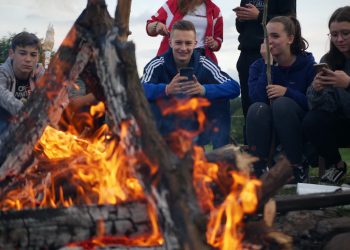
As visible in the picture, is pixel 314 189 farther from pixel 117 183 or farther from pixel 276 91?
pixel 117 183

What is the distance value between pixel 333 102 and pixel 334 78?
1.08ft

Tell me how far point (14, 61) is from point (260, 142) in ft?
11.7

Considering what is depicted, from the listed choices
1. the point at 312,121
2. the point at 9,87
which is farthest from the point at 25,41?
the point at 312,121

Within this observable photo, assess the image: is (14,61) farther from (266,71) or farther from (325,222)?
(325,222)

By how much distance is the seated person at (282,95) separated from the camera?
6977 mm

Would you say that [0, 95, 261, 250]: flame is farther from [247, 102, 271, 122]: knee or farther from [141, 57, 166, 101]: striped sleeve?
[247, 102, 271, 122]: knee

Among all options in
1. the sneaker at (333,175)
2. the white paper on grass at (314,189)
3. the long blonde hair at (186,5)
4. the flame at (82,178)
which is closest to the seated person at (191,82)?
the long blonde hair at (186,5)

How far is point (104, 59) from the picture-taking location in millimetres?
4055

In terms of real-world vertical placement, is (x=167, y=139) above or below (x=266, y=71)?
below

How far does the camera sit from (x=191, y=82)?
7023mm

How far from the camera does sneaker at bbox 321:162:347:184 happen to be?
7163 mm

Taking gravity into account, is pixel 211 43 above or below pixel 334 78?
above

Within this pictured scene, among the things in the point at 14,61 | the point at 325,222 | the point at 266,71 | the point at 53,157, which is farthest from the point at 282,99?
the point at 14,61

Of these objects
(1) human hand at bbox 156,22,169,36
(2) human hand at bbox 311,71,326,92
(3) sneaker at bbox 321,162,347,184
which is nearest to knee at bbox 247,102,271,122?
(2) human hand at bbox 311,71,326,92
